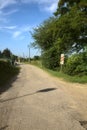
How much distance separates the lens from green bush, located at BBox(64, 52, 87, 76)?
31.7 meters

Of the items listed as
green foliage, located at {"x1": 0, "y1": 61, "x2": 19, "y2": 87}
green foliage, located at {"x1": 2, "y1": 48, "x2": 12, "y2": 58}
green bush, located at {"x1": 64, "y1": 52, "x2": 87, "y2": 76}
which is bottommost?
green foliage, located at {"x1": 0, "y1": 61, "x2": 19, "y2": 87}

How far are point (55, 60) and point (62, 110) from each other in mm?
40635

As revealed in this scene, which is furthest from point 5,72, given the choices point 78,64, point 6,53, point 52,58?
point 6,53

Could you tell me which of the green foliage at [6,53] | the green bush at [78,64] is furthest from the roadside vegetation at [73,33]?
the green foliage at [6,53]

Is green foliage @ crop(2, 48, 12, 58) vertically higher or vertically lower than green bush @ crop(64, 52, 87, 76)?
higher

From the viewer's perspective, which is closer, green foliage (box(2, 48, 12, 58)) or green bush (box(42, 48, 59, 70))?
green bush (box(42, 48, 59, 70))

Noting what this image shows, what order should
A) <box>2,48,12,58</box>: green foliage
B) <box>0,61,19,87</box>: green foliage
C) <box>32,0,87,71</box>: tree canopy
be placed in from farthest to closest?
<box>2,48,12,58</box>: green foliage
<box>32,0,87,71</box>: tree canopy
<box>0,61,19,87</box>: green foliage

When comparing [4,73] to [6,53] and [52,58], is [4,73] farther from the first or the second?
[6,53]

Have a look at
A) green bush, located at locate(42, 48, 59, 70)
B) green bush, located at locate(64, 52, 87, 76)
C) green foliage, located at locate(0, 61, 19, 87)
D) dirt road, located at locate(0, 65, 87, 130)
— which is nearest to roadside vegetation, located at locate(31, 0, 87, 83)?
green bush, located at locate(64, 52, 87, 76)

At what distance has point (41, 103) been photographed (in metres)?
12.2

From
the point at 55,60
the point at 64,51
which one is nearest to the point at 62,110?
the point at 64,51

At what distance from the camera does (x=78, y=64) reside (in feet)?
109

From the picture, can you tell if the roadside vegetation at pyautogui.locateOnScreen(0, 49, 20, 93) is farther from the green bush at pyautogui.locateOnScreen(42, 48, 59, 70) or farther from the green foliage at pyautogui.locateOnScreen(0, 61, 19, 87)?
the green bush at pyautogui.locateOnScreen(42, 48, 59, 70)

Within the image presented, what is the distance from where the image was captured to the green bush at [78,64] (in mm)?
31694
